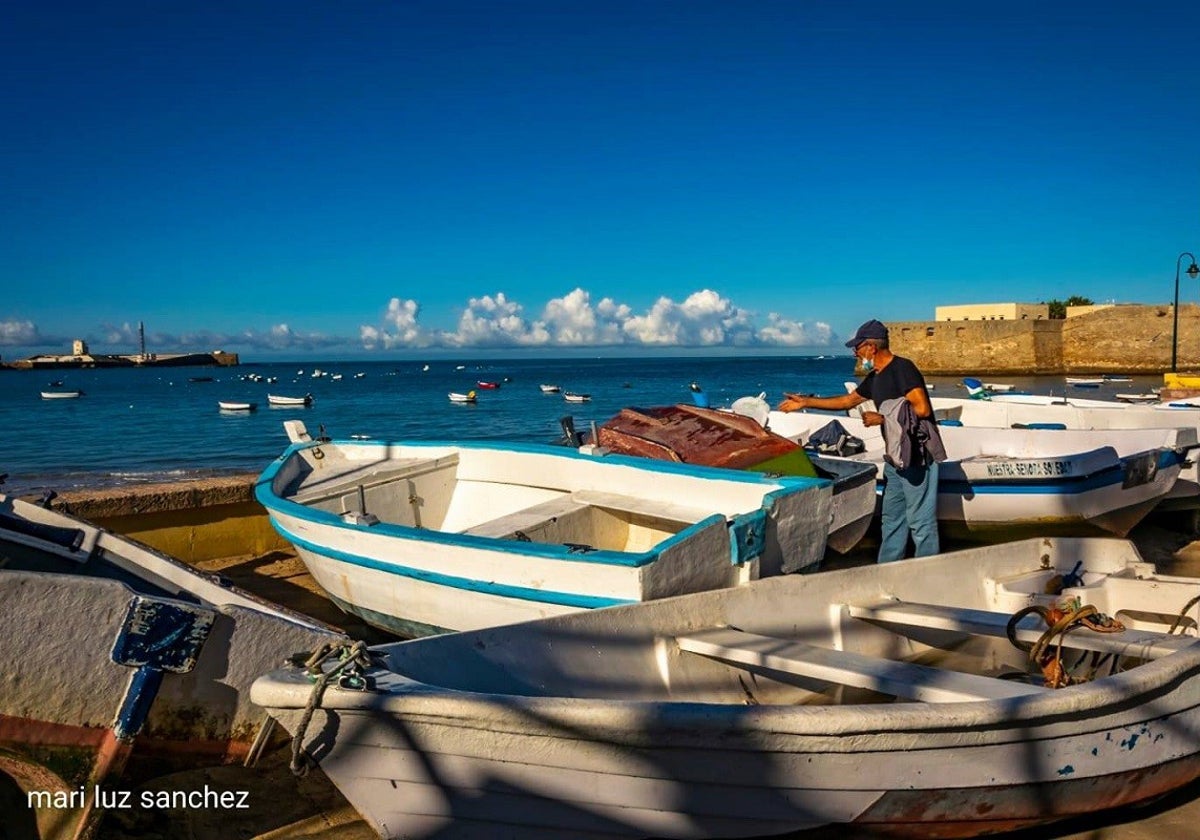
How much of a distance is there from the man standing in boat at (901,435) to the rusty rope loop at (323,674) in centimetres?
408

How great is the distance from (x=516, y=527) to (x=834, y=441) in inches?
236

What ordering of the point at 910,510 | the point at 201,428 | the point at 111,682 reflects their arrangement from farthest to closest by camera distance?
1. the point at 201,428
2. the point at 910,510
3. the point at 111,682

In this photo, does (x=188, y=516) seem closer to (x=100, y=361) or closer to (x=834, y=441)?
(x=834, y=441)

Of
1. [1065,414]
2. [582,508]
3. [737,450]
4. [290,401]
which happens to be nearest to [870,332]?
[737,450]

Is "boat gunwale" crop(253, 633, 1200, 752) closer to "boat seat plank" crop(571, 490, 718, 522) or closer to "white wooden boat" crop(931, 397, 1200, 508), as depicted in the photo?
"boat seat plank" crop(571, 490, 718, 522)

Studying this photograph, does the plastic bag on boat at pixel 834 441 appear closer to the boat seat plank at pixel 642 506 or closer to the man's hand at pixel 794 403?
the man's hand at pixel 794 403

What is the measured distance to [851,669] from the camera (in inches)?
151

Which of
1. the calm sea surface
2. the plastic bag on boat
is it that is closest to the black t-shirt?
the plastic bag on boat

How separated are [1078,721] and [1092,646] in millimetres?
1164

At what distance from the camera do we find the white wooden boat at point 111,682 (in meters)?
3.04

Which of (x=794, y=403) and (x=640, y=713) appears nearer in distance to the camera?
(x=640, y=713)

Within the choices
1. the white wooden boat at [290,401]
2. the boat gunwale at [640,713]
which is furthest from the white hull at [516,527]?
the white wooden boat at [290,401]

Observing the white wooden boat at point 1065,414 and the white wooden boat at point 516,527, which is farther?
the white wooden boat at point 1065,414

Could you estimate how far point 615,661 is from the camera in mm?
4203
